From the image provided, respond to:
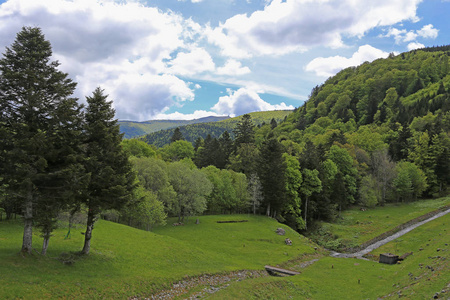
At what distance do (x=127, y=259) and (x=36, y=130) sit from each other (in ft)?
52.7

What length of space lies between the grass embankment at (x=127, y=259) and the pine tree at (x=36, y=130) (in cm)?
334

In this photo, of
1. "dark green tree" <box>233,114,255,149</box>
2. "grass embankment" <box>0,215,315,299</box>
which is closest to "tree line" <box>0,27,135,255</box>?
"grass embankment" <box>0,215,315,299</box>

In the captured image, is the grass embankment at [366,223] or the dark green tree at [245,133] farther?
the dark green tree at [245,133]

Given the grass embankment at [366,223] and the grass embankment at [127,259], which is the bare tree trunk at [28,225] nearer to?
the grass embankment at [127,259]

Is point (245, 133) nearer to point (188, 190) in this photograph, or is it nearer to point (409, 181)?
point (188, 190)

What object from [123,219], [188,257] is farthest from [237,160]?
[188,257]

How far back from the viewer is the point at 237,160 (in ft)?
298

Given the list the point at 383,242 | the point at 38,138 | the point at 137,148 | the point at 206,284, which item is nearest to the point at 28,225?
the point at 38,138

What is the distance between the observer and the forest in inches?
864

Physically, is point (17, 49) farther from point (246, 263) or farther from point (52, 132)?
point (246, 263)

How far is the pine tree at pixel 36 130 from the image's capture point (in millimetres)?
20797

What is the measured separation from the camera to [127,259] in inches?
1172

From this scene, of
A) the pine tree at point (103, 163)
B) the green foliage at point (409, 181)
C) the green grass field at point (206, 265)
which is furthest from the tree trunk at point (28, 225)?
the green foliage at point (409, 181)

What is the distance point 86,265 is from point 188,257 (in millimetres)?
14015
